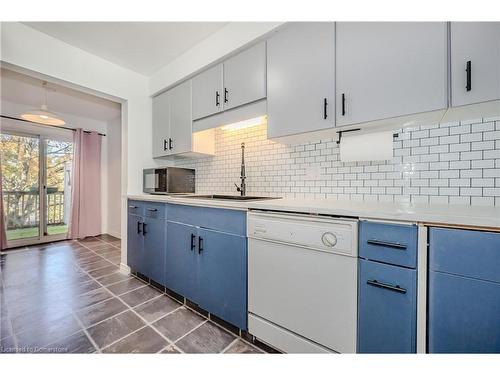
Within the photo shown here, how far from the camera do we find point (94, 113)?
13.0 feet

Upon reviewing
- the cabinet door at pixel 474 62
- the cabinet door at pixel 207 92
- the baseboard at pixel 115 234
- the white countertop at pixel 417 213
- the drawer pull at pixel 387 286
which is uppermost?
the cabinet door at pixel 207 92

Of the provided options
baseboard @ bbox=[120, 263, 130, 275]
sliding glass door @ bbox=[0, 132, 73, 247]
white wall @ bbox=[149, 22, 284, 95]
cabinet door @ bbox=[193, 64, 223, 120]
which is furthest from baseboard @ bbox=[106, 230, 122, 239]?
cabinet door @ bbox=[193, 64, 223, 120]

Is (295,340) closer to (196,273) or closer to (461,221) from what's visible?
(196,273)

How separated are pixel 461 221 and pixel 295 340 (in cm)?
100

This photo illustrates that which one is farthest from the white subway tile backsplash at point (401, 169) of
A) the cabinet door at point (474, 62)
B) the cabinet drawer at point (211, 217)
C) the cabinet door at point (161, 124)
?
the cabinet door at point (161, 124)

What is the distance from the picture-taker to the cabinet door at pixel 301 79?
136cm

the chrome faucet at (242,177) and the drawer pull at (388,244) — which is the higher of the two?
the chrome faucet at (242,177)

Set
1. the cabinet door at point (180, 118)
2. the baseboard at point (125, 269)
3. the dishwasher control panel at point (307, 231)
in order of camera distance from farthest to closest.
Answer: the baseboard at point (125, 269) < the cabinet door at point (180, 118) < the dishwasher control panel at point (307, 231)

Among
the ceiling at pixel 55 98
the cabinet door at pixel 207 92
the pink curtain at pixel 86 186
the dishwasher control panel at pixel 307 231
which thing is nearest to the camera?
the dishwasher control panel at pixel 307 231

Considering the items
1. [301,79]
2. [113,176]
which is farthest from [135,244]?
[113,176]

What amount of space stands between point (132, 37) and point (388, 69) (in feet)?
7.28

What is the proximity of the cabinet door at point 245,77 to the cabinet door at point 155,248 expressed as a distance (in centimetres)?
132

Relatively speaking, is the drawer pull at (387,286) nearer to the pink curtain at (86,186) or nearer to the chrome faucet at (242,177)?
the chrome faucet at (242,177)

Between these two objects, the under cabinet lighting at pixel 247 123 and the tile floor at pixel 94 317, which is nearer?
the tile floor at pixel 94 317
